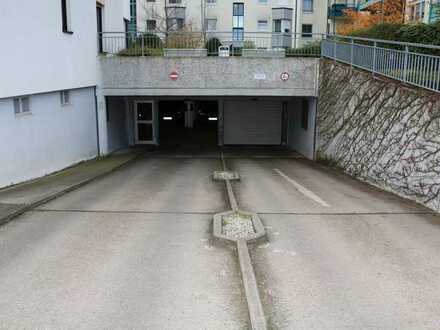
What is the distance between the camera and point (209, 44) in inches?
856

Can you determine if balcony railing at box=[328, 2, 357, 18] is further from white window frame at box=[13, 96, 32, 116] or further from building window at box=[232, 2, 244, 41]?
white window frame at box=[13, 96, 32, 116]

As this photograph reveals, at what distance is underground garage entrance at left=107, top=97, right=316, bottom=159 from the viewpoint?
946 inches

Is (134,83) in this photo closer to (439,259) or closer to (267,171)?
(267,171)

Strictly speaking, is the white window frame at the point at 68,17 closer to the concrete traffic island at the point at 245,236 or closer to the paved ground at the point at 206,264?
the paved ground at the point at 206,264

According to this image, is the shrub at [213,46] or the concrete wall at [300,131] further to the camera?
the concrete wall at [300,131]

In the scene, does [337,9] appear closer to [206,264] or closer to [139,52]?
[139,52]

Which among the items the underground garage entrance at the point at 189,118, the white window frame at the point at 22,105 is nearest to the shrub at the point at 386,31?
the white window frame at the point at 22,105

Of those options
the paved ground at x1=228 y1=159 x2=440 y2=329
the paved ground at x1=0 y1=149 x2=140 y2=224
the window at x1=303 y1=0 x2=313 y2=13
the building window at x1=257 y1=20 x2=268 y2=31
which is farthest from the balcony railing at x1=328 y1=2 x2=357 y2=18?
the paved ground at x1=228 y1=159 x2=440 y2=329

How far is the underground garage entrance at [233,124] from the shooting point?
24031 millimetres

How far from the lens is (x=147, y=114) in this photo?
28.5 meters

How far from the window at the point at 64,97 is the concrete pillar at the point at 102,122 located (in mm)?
3210

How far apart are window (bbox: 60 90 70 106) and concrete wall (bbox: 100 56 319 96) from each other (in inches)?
146

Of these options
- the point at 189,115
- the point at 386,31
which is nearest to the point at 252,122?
the point at 189,115

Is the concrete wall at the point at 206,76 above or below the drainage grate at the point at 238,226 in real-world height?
above
